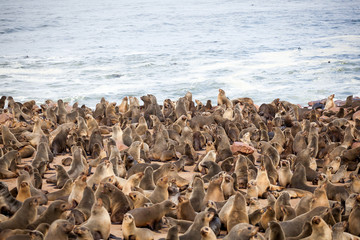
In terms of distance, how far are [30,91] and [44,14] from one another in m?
45.4

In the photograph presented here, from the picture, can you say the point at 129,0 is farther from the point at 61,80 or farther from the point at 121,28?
the point at 61,80

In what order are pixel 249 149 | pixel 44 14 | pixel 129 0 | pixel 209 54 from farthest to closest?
pixel 129 0, pixel 44 14, pixel 209 54, pixel 249 149

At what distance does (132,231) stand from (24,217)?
50.6 inches

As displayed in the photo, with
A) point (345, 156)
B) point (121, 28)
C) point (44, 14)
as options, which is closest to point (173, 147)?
point (345, 156)

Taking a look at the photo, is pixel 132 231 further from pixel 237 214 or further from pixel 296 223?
pixel 296 223

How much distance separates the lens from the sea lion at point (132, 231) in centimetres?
473

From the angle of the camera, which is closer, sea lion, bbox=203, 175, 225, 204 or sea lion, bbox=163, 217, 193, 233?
sea lion, bbox=163, 217, 193, 233

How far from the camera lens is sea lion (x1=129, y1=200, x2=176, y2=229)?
518 cm

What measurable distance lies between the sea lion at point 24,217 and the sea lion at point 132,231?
112cm

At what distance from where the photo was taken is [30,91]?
20.4 metres

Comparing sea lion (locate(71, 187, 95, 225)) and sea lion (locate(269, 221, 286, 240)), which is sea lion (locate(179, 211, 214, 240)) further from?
sea lion (locate(71, 187, 95, 225))

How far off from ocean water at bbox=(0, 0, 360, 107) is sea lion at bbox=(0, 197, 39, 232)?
12.7 meters

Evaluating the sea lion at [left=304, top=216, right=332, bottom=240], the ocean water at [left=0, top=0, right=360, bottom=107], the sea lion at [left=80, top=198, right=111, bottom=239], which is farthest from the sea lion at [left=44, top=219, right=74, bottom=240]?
the ocean water at [left=0, top=0, right=360, bottom=107]

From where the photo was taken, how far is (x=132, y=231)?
4820mm
